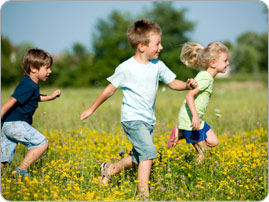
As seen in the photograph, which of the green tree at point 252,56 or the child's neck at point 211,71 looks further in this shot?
the green tree at point 252,56

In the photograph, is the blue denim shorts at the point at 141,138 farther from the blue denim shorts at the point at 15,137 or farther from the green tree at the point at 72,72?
the green tree at the point at 72,72

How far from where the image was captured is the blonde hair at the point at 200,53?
4.66 metres

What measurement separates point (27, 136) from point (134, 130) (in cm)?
134

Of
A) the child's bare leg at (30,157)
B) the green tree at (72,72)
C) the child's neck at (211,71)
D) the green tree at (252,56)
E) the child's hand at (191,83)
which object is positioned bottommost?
the child's bare leg at (30,157)

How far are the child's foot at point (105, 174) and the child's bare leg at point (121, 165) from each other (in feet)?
0.12

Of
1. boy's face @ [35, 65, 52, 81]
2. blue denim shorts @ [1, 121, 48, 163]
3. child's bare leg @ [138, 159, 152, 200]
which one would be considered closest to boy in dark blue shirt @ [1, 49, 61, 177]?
blue denim shorts @ [1, 121, 48, 163]

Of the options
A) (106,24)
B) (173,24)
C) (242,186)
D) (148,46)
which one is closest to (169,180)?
(242,186)

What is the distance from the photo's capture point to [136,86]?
12.1 feet

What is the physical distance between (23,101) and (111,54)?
113ft

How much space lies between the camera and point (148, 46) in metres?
3.72

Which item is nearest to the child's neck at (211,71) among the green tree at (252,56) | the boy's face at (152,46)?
the boy's face at (152,46)

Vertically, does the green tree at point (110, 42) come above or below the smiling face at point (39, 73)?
above

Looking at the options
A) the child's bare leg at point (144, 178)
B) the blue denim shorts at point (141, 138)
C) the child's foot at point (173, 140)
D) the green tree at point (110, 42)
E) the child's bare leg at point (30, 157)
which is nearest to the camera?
the child's bare leg at point (144, 178)

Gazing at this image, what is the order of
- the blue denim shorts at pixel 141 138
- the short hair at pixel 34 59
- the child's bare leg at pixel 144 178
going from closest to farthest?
the child's bare leg at pixel 144 178 < the blue denim shorts at pixel 141 138 < the short hair at pixel 34 59
